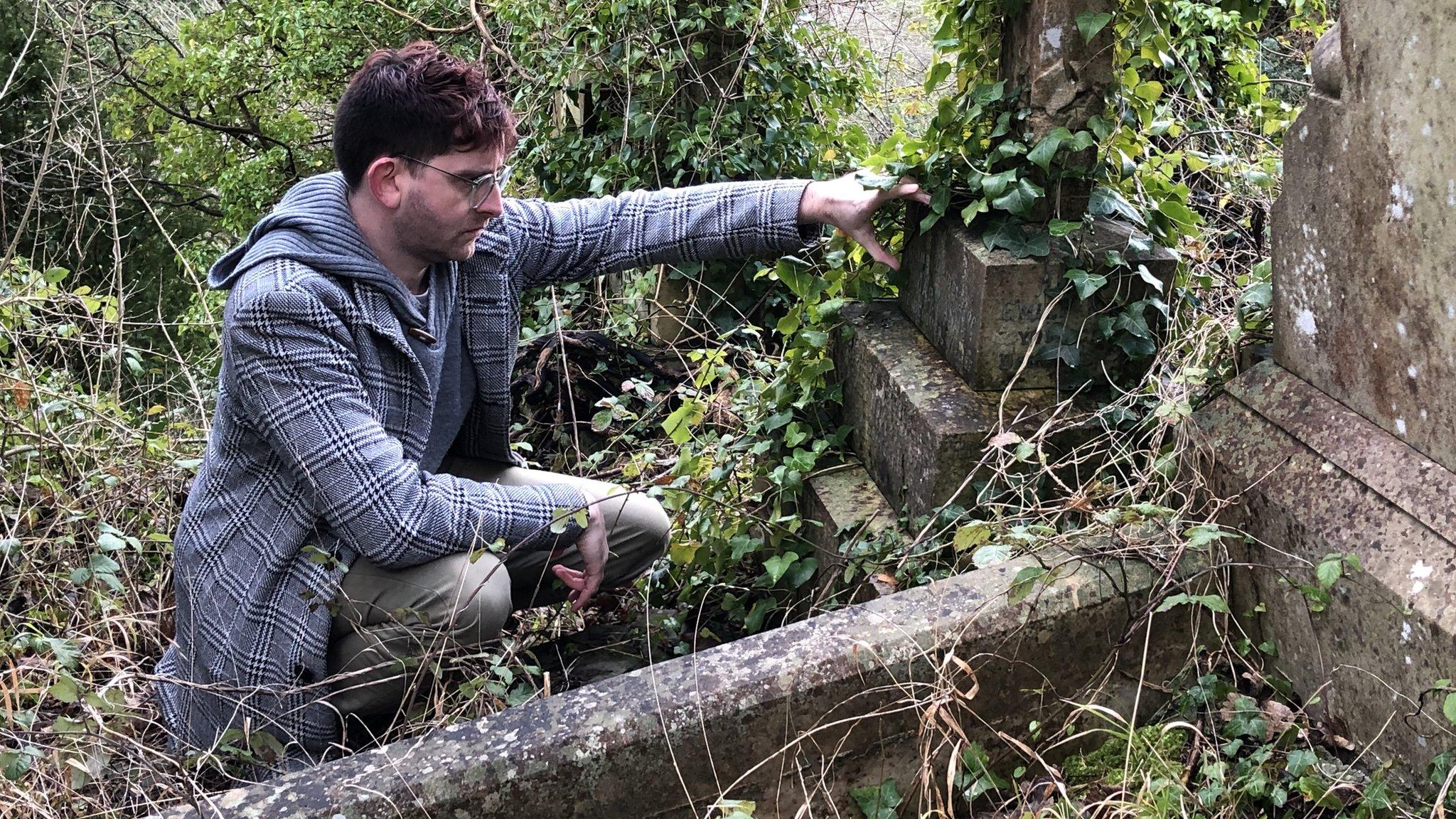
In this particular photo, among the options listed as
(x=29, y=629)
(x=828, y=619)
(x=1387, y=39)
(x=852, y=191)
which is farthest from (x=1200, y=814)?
(x=29, y=629)

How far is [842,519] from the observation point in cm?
302

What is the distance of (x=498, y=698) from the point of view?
2.48 meters

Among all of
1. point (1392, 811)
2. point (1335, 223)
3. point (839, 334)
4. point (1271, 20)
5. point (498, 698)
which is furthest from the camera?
point (1271, 20)

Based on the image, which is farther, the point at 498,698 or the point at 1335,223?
the point at 498,698

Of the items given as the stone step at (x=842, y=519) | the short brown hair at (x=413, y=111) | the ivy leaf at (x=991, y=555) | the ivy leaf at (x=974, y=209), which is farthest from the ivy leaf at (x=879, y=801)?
the short brown hair at (x=413, y=111)

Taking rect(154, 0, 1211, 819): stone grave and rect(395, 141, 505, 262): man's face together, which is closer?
rect(154, 0, 1211, 819): stone grave

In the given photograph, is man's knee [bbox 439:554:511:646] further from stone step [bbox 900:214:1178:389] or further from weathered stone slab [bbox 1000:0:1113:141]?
weathered stone slab [bbox 1000:0:1113:141]

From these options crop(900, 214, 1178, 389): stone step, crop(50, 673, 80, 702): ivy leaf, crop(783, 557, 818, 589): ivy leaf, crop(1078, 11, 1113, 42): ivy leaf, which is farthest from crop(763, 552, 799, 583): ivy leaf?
crop(50, 673, 80, 702): ivy leaf

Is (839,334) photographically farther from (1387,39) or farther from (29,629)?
(29,629)

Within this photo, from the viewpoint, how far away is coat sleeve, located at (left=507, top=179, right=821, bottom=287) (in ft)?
10.0

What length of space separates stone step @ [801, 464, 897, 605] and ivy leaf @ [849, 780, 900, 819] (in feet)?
1.99

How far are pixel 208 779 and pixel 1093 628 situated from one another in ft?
5.84

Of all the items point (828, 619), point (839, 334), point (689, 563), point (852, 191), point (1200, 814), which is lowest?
point (689, 563)

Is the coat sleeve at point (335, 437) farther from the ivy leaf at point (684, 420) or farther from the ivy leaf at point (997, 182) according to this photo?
the ivy leaf at point (997, 182)
